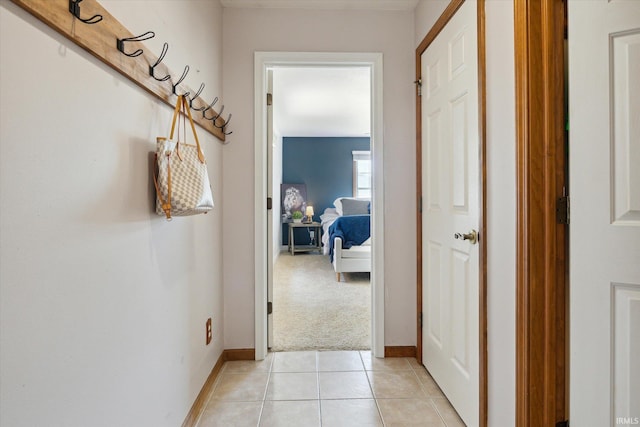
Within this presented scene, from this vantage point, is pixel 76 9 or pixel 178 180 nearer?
pixel 76 9

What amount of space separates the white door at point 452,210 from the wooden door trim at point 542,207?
29cm

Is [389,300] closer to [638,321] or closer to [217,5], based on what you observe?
[638,321]

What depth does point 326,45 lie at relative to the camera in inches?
85.7

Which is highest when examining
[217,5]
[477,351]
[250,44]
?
[217,5]

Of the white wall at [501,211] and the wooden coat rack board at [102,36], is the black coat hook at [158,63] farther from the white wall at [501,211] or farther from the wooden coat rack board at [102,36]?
the white wall at [501,211]

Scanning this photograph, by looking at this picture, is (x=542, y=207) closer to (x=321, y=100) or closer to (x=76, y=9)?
(x=76, y=9)

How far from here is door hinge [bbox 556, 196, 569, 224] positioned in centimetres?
107

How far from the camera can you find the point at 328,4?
2117 mm

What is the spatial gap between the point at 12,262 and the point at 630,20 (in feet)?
5.15

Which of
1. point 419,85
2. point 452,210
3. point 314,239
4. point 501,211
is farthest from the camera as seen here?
point 314,239

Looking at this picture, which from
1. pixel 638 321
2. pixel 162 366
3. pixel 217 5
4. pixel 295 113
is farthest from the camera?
pixel 295 113

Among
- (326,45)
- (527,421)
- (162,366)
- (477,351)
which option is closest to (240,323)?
(162,366)

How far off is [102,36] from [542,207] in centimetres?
138

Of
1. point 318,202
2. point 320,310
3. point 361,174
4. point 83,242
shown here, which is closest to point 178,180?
point 83,242
